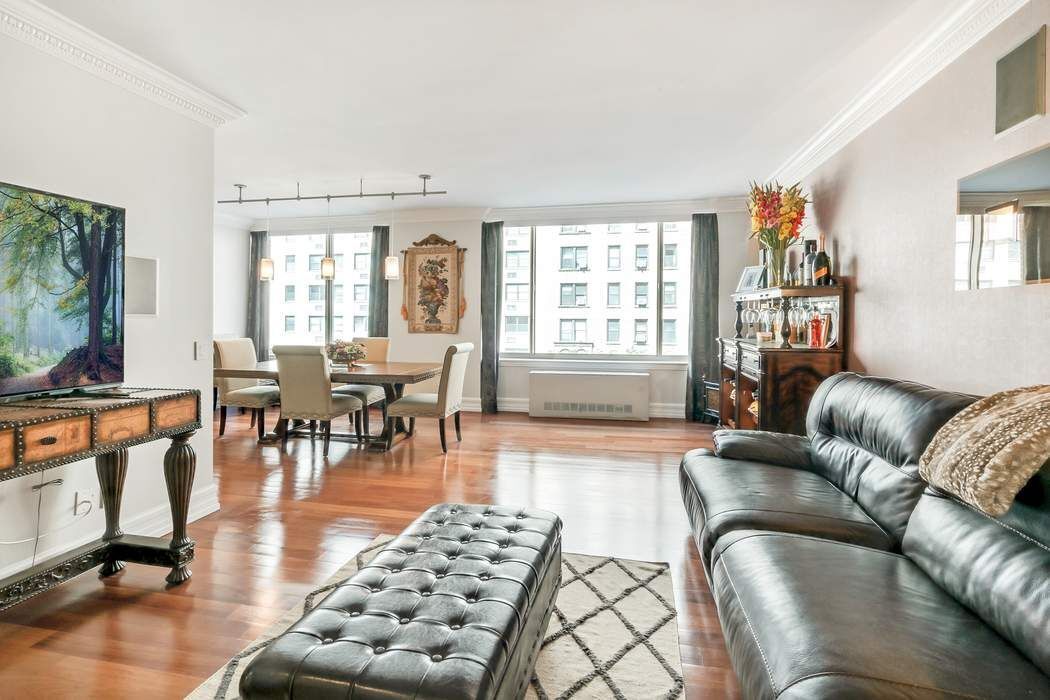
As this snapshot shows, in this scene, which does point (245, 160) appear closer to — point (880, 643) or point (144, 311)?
point (144, 311)

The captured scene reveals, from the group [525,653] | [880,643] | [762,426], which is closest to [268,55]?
[525,653]

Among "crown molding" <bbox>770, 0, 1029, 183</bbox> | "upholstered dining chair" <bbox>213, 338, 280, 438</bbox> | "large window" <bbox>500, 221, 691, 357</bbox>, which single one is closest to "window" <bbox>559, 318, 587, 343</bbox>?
"large window" <bbox>500, 221, 691, 357</bbox>

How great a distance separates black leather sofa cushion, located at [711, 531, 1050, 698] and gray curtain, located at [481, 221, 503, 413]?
5.42 metres

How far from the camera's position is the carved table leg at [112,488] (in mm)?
2629

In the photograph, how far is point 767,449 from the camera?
3.02 meters

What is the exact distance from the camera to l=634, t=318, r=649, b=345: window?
703 cm

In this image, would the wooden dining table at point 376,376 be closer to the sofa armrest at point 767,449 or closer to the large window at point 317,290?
the large window at point 317,290

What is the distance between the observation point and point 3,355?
7.36 feet

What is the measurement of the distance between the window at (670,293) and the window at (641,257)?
34cm

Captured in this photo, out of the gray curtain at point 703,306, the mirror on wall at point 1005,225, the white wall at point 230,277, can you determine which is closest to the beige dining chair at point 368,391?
the white wall at point 230,277

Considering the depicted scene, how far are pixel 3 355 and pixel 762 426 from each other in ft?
13.6

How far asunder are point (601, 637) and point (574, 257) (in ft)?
18.2

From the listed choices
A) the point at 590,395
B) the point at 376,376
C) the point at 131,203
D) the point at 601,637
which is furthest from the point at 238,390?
the point at 601,637

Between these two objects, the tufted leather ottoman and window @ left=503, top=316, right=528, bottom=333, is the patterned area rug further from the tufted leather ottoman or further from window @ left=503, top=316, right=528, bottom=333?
window @ left=503, top=316, right=528, bottom=333
